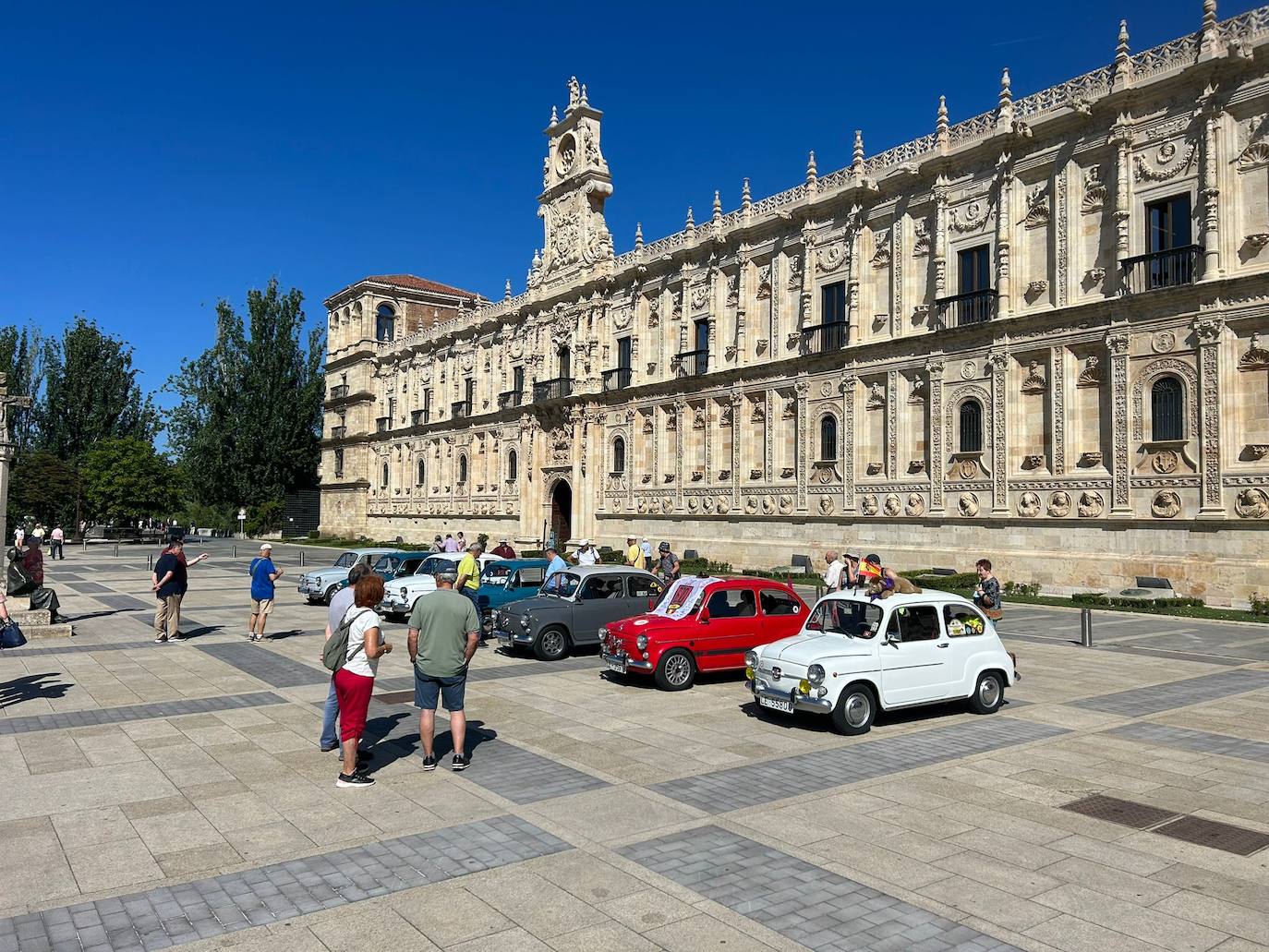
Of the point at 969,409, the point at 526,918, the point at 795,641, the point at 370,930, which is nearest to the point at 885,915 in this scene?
the point at 526,918

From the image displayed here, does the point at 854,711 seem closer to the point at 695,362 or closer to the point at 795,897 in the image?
the point at 795,897

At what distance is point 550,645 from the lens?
50.7 ft

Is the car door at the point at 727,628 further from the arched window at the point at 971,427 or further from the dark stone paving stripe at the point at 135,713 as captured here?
the arched window at the point at 971,427

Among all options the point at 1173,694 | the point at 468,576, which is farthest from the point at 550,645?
the point at 1173,694

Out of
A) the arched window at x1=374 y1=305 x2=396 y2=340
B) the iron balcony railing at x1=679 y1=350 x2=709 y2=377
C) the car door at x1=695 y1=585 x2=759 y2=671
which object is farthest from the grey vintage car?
the arched window at x1=374 y1=305 x2=396 y2=340

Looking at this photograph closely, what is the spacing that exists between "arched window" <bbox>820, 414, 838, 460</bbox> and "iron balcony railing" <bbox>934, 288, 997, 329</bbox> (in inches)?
204

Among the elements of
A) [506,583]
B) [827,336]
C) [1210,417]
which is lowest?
[506,583]

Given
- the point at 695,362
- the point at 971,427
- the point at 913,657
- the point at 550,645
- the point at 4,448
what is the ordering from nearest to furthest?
1. the point at 913,657
2. the point at 550,645
3. the point at 4,448
4. the point at 971,427
5. the point at 695,362

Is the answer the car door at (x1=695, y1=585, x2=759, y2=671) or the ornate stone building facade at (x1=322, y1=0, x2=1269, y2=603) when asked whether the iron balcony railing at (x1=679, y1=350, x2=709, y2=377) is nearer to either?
the ornate stone building facade at (x1=322, y1=0, x2=1269, y2=603)

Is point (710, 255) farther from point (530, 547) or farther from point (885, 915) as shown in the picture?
point (885, 915)

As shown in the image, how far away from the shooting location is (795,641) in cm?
1084

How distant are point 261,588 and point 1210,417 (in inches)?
863

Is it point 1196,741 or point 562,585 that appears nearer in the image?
point 1196,741

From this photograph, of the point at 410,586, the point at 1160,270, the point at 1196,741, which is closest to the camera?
the point at 1196,741
